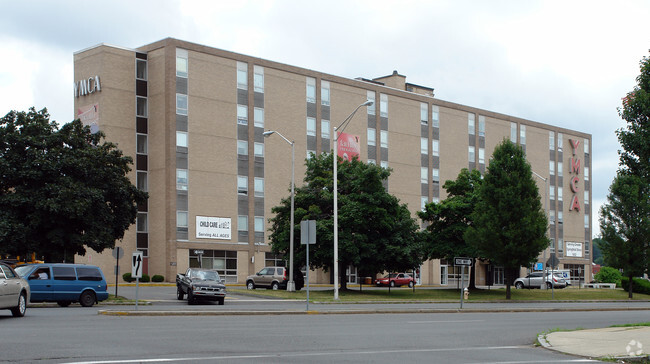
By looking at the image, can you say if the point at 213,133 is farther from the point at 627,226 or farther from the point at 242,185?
the point at 627,226

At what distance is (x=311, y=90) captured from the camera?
2837 inches

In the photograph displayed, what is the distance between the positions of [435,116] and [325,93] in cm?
1621

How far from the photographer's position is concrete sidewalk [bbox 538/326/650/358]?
44.6 ft

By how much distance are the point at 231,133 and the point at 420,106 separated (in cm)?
2541

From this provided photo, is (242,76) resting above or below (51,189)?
above

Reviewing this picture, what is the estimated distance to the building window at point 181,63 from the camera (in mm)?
62406

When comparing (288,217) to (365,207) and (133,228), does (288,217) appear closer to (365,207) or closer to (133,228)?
(365,207)

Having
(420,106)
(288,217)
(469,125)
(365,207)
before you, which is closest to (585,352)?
(365,207)

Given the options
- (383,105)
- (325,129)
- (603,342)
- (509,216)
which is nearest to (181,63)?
(325,129)

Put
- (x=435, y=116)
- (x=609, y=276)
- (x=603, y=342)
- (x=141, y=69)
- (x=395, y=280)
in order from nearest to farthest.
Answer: (x=603, y=342)
(x=141, y=69)
(x=395, y=280)
(x=609, y=276)
(x=435, y=116)

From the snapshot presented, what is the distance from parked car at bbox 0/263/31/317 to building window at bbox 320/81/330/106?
177 feet

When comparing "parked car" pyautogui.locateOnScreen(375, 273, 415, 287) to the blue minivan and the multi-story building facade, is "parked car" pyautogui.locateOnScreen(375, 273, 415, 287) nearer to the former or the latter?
the multi-story building facade

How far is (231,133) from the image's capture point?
215ft

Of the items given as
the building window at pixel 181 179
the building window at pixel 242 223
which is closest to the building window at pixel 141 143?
the building window at pixel 181 179
